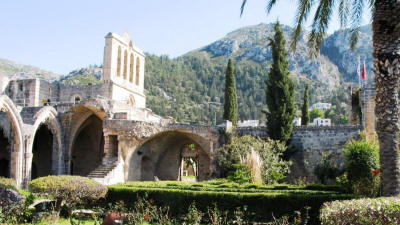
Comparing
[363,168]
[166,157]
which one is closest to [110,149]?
[166,157]

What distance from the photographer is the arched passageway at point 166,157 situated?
2445 cm

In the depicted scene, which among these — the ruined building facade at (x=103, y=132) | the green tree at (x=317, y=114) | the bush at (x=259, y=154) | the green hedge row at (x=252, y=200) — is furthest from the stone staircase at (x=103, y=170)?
the green tree at (x=317, y=114)

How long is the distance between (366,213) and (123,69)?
25.7 meters

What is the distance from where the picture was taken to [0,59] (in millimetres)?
141500

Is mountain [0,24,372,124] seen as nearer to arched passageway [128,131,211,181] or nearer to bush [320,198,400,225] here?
arched passageway [128,131,211,181]

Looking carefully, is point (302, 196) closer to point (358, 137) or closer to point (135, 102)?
point (358, 137)

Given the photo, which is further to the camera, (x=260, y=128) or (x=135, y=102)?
(x=135, y=102)

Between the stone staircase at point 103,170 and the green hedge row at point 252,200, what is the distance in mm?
7718

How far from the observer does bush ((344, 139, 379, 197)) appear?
12.7 meters

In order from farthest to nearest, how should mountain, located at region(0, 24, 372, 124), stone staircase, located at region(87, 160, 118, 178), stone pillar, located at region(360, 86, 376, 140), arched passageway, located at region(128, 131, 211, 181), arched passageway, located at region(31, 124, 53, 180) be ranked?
1. mountain, located at region(0, 24, 372, 124)
2. arched passageway, located at region(31, 124, 53, 180)
3. arched passageway, located at region(128, 131, 211, 181)
4. stone pillar, located at region(360, 86, 376, 140)
5. stone staircase, located at region(87, 160, 118, 178)

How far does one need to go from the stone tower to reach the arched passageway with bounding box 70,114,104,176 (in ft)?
9.08

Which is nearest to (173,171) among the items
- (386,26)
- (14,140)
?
(14,140)

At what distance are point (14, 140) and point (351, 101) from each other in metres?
20.5

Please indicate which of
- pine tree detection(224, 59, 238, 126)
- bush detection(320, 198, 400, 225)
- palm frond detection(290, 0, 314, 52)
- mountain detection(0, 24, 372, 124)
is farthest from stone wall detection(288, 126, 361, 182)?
mountain detection(0, 24, 372, 124)
